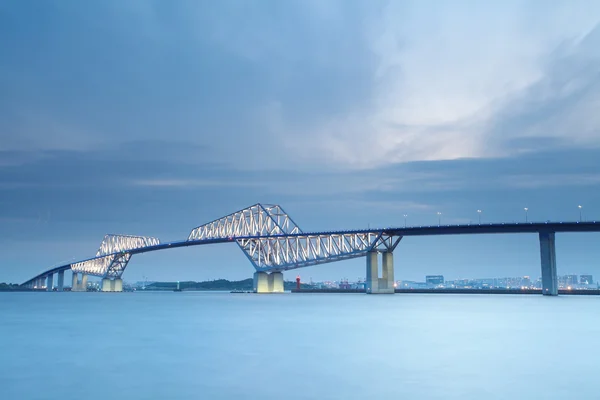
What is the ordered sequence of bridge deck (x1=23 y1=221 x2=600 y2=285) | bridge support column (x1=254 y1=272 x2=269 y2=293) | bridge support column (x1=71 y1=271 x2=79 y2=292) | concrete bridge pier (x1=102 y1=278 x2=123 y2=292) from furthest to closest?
1. bridge support column (x1=71 y1=271 x2=79 y2=292)
2. concrete bridge pier (x1=102 y1=278 x2=123 y2=292)
3. bridge support column (x1=254 y1=272 x2=269 y2=293)
4. bridge deck (x1=23 y1=221 x2=600 y2=285)

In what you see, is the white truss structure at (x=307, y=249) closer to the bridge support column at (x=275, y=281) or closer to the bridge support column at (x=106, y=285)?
the bridge support column at (x=275, y=281)

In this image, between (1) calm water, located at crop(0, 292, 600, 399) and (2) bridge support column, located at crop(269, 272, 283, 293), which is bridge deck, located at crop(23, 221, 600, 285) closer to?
(2) bridge support column, located at crop(269, 272, 283, 293)

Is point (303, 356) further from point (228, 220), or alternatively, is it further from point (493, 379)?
point (228, 220)

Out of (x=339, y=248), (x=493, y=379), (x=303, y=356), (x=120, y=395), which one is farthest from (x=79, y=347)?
(x=339, y=248)

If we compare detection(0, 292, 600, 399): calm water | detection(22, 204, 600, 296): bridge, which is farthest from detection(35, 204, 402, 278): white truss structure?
detection(0, 292, 600, 399): calm water

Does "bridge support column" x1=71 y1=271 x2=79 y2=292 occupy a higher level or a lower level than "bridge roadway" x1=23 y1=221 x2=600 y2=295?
lower

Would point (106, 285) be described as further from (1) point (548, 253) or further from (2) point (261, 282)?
(1) point (548, 253)

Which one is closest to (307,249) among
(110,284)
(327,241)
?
(327,241)
